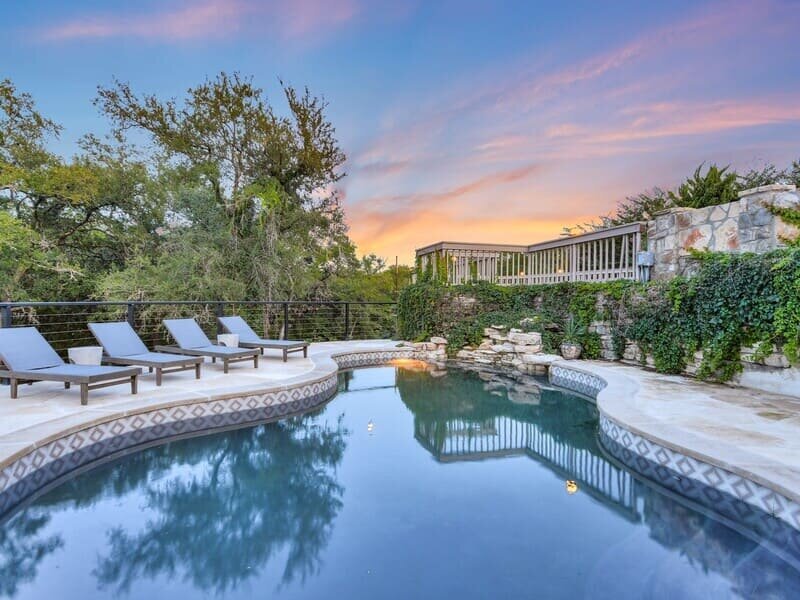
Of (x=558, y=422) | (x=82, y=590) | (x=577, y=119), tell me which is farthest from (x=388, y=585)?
(x=577, y=119)

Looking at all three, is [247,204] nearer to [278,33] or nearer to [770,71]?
[278,33]

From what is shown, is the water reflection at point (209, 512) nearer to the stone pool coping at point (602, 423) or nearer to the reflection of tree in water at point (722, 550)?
the stone pool coping at point (602, 423)

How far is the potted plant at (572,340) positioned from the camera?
307 inches

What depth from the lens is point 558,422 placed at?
4.96m

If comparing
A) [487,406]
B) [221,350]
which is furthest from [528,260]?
[221,350]

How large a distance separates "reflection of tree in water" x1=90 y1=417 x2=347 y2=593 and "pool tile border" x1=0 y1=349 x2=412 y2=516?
0.88 feet

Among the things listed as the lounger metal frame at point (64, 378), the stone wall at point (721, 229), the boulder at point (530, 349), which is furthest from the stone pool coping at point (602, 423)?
the boulder at point (530, 349)

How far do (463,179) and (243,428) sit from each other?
911cm

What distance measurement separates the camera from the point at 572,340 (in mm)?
7902

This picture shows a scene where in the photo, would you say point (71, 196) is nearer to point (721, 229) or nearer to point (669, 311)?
point (669, 311)

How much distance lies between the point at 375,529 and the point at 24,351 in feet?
12.9

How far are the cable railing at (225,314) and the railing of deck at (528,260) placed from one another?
197cm

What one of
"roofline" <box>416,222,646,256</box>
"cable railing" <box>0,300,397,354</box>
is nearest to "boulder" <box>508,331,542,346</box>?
"roofline" <box>416,222,646,256</box>

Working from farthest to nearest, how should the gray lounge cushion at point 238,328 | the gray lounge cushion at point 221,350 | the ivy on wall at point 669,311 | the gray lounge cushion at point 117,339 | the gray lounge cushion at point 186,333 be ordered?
1. the gray lounge cushion at point 238,328
2. the gray lounge cushion at point 186,333
3. the gray lounge cushion at point 221,350
4. the gray lounge cushion at point 117,339
5. the ivy on wall at point 669,311
